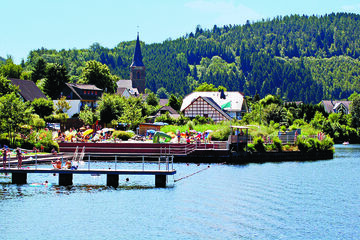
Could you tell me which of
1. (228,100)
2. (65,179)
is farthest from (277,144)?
(228,100)

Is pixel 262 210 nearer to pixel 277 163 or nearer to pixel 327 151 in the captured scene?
pixel 277 163

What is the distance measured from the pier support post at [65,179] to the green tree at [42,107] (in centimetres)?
5412

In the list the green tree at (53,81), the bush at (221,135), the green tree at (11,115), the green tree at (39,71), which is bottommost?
the bush at (221,135)

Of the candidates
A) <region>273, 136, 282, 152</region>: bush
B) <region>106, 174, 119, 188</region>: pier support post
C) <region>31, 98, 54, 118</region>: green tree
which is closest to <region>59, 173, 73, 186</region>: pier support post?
<region>106, 174, 119, 188</region>: pier support post

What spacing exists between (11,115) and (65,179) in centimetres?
1927

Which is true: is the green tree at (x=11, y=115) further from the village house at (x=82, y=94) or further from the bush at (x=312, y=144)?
the village house at (x=82, y=94)

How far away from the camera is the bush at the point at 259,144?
7095 centimetres

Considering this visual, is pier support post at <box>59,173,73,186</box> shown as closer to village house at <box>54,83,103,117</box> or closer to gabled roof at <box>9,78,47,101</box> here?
gabled roof at <box>9,78,47,101</box>

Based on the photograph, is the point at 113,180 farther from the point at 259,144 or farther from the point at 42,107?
the point at 42,107

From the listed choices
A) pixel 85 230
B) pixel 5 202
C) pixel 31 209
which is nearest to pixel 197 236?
pixel 85 230

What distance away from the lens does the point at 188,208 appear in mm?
37781

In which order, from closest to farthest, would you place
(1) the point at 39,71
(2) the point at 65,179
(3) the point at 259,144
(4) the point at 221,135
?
(2) the point at 65,179, (3) the point at 259,144, (4) the point at 221,135, (1) the point at 39,71

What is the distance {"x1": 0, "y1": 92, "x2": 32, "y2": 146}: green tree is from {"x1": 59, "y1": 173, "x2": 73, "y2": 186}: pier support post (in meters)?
17.3

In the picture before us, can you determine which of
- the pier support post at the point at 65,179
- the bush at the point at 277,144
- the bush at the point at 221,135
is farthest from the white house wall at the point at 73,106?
the pier support post at the point at 65,179
